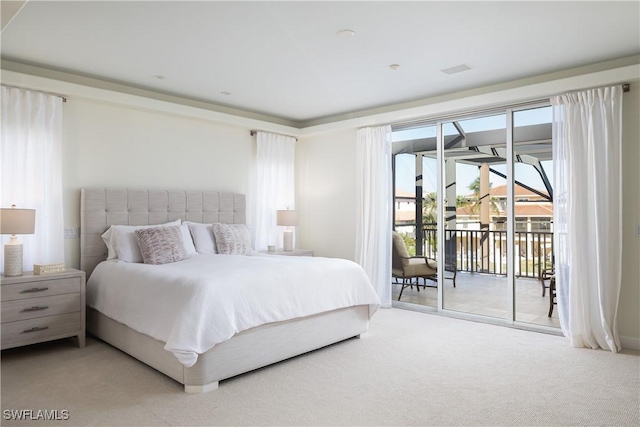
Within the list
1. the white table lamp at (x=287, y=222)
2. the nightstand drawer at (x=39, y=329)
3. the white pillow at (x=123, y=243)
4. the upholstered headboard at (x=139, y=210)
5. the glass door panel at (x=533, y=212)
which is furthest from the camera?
the white table lamp at (x=287, y=222)

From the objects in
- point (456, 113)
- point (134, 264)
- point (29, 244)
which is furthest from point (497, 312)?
point (29, 244)

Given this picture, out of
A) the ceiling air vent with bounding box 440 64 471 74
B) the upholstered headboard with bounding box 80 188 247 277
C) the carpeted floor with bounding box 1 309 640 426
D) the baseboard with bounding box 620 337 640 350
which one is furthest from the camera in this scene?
the upholstered headboard with bounding box 80 188 247 277

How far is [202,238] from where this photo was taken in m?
4.82

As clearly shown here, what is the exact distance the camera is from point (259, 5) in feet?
9.45

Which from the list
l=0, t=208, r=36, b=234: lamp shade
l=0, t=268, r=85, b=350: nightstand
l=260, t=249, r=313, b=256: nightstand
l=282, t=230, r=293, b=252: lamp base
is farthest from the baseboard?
l=0, t=208, r=36, b=234: lamp shade

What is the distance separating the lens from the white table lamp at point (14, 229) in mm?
3496

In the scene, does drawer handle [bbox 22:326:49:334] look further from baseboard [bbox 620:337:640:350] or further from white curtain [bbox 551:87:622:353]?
baseboard [bbox 620:337:640:350]

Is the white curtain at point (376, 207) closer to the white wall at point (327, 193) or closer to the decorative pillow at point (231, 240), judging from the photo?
the white wall at point (327, 193)

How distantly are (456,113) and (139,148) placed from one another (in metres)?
3.54

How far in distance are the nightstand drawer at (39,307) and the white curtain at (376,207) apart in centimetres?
327

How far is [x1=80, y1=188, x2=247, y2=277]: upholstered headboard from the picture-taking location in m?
4.32

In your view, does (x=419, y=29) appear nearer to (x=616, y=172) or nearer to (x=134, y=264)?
(x=616, y=172)

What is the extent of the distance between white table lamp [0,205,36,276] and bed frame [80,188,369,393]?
0.68 meters

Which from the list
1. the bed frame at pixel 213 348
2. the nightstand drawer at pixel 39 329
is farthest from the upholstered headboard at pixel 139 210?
the nightstand drawer at pixel 39 329
